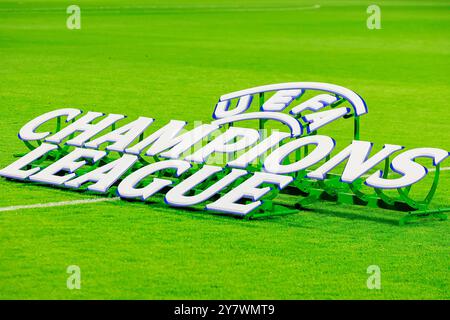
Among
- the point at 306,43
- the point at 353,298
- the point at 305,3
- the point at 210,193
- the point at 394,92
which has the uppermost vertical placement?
the point at 305,3

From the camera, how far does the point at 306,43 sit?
3372 centimetres

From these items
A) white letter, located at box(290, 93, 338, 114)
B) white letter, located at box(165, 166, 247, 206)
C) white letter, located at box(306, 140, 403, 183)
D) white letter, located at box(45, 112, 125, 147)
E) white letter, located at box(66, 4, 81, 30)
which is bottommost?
white letter, located at box(165, 166, 247, 206)

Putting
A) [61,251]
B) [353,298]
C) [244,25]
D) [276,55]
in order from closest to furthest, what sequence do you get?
[353,298]
[61,251]
[276,55]
[244,25]

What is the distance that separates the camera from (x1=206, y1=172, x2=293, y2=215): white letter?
1098 cm

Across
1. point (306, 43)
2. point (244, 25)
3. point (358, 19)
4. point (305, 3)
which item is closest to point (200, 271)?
point (306, 43)

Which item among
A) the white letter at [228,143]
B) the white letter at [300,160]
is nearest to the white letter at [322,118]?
the white letter at [300,160]

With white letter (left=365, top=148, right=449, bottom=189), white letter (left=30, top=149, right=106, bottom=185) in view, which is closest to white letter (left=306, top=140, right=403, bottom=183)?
white letter (left=365, top=148, right=449, bottom=189)

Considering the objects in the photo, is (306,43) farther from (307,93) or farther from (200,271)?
(200,271)

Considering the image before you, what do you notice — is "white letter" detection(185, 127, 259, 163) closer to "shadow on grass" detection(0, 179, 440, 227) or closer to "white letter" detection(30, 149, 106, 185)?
"shadow on grass" detection(0, 179, 440, 227)

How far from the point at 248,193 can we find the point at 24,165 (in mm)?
3104

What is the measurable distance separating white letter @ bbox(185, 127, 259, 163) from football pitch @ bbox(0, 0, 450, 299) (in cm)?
70

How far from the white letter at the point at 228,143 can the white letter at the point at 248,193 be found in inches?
16.7

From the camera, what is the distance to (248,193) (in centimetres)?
1110

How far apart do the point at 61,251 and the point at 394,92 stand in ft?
45.4
